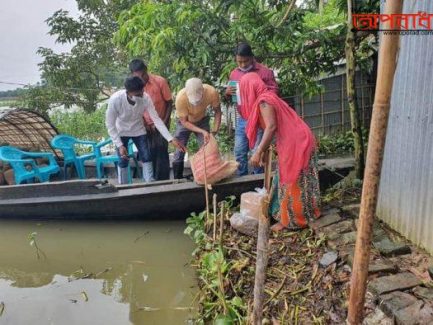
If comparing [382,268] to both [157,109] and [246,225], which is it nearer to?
[246,225]

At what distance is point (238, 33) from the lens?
4371 millimetres

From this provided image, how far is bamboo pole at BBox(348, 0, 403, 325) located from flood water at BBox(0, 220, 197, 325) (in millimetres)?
1735

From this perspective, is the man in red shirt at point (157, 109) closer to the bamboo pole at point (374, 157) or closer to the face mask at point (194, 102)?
the face mask at point (194, 102)

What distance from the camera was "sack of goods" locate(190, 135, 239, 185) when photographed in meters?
4.43

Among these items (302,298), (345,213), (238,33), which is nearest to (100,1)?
(238,33)

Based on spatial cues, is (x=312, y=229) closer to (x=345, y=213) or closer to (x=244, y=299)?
(x=345, y=213)

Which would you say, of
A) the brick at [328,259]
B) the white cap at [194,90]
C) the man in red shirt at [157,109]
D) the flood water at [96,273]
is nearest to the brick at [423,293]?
the brick at [328,259]

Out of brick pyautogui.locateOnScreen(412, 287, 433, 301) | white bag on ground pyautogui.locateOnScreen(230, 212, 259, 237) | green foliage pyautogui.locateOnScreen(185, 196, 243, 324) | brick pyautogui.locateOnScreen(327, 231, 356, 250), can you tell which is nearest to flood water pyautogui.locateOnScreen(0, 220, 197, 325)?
green foliage pyautogui.locateOnScreen(185, 196, 243, 324)

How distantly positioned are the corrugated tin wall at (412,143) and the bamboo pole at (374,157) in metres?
1.18

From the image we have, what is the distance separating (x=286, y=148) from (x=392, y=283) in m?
1.37

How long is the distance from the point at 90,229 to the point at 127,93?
1.82m

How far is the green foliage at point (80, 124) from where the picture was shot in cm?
1128

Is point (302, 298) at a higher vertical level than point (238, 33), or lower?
lower

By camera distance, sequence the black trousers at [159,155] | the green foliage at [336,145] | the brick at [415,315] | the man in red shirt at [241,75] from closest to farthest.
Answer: the brick at [415,315]
the man in red shirt at [241,75]
the black trousers at [159,155]
the green foliage at [336,145]
